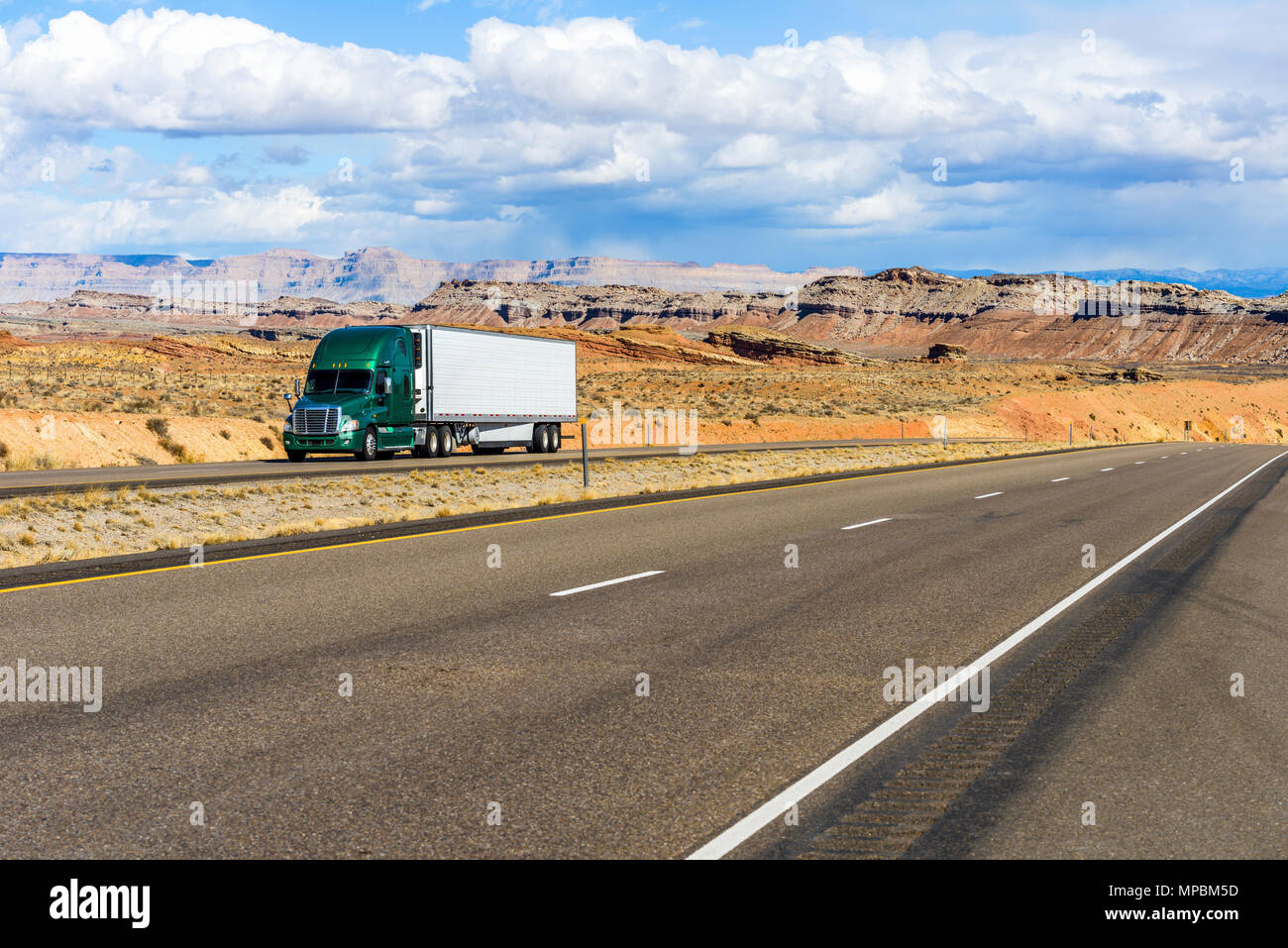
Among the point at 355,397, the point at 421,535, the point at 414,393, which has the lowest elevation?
the point at 421,535

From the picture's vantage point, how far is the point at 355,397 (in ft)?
104

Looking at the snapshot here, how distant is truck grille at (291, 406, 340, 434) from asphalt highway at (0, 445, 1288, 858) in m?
17.5

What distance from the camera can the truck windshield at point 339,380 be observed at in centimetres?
3175

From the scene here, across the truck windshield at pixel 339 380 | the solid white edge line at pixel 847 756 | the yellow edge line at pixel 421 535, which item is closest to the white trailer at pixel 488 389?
the truck windshield at pixel 339 380

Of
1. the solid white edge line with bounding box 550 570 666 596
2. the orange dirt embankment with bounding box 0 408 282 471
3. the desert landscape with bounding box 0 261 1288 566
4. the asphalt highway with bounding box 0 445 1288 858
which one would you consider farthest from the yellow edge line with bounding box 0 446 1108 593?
the orange dirt embankment with bounding box 0 408 282 471

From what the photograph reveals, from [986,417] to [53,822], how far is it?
256 ft

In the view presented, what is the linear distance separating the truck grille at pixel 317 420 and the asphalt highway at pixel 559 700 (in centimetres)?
1751

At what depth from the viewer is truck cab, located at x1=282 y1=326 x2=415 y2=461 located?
103ft

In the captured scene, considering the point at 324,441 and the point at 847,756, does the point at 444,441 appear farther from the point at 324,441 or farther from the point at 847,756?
the point at 847,756

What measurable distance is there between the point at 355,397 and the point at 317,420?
1173mm

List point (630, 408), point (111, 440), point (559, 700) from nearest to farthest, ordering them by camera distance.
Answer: point (559, 700)
point (111, 440)
point (630, 408)

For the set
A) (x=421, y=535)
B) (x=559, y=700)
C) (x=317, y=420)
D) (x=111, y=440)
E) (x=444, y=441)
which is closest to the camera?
(x=559, y=700)

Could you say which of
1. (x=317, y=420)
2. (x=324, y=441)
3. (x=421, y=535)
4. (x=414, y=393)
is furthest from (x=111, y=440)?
(x=421, y=535)

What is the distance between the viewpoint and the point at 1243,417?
322 ft
